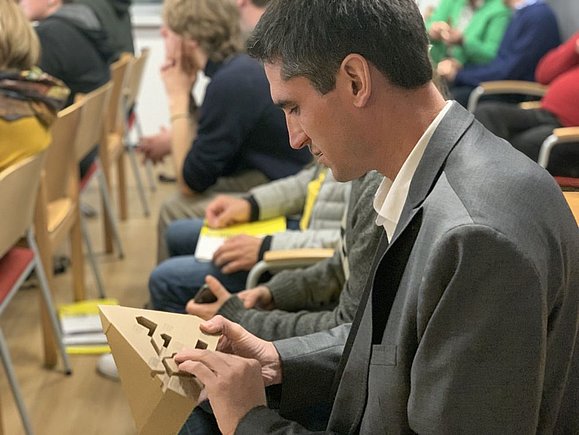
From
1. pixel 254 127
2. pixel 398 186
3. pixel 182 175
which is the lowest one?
pixel 182 175

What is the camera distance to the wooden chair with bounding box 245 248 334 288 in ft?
6.30

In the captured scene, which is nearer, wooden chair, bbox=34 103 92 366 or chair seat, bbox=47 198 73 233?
wooden chair, bbox=34 103 92 366

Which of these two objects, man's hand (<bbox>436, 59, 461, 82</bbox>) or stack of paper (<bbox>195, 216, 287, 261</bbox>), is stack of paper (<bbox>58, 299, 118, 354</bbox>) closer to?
stack of paper (<bbox>195, 216, 287, 261</bbox>)

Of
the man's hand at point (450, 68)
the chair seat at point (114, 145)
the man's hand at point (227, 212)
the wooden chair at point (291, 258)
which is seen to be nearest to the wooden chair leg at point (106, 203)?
the chair seat at point (114, 145)

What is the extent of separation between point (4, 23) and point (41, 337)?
1.10 m

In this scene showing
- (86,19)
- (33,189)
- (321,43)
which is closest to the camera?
(321,43)

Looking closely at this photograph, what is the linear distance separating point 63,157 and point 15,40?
44cm

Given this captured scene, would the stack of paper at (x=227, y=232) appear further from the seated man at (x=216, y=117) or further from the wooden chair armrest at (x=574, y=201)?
the wooden chair armrest at (x=574, y=201)

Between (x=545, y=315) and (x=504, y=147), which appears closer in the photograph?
(x=545, y=315)

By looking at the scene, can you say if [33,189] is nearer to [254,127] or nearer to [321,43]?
[254,127]

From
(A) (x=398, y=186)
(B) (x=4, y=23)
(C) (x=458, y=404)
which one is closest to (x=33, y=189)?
(B) (x=4, y=23)

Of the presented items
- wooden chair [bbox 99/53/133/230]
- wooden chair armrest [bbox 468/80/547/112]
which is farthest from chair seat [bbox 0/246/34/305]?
wooden chair armrest [bbox 468/80/547/112]

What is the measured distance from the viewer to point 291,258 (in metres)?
1.92

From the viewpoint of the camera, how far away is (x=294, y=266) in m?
1.96
